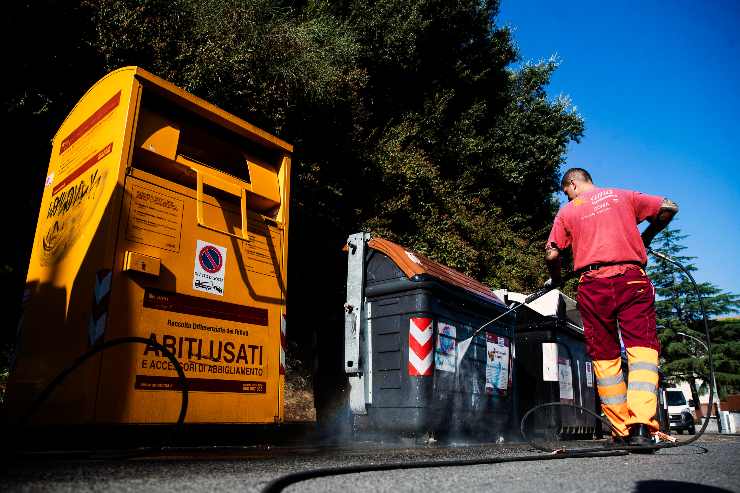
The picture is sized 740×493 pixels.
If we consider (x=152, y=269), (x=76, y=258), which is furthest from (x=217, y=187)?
(x=76, y=258)

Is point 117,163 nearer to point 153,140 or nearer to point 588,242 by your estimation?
point 153,140

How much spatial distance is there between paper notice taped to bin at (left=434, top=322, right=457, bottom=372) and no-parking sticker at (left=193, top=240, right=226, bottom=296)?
1851 mm

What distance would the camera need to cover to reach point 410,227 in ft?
34.6

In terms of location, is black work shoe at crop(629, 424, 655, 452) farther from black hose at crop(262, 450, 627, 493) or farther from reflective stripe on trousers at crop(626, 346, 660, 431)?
black hose at crop(262, 450, 627, 493)

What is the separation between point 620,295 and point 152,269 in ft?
9.96

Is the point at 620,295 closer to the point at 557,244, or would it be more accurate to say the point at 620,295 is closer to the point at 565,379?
the point at 557,244

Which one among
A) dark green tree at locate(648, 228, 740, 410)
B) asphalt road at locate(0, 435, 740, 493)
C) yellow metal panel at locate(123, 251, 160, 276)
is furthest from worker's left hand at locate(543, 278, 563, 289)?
dark green tree at locate(648, 228, 740, 410)

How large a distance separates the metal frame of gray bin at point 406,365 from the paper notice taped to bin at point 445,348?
0.05 metres

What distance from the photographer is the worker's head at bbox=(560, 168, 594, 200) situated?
158 inches

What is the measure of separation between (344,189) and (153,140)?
21.2 ft

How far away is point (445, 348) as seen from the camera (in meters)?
4.35

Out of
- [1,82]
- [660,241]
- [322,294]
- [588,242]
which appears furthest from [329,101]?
[660,241]

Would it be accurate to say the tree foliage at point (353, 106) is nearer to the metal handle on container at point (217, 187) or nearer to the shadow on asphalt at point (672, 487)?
the metal handle on container at point (217, 187)

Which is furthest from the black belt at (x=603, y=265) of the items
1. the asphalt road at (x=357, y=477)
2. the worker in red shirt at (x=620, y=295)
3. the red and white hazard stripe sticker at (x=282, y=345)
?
the red and white hazard stripe sticker at (x=282, y=345)
